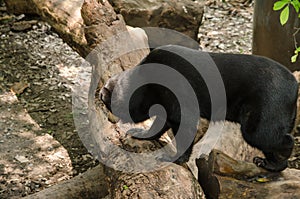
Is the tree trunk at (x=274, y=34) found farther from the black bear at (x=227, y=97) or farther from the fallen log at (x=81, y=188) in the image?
the fallen log at (x=81, y=188)

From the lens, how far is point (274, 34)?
5.07 m

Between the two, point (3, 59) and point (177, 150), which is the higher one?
point (177, 150)

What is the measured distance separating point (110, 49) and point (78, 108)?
1.67 m

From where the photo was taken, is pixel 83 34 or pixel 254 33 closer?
pixel 83 34

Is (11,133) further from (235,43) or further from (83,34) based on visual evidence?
(235,43)

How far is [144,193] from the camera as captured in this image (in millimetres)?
2736

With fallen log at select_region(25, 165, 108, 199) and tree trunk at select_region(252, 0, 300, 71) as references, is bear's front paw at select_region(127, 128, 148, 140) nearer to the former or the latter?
fallen log at select_region(25, 165, 108, 199)

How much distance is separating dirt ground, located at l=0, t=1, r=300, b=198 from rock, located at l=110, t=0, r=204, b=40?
0.89 meters

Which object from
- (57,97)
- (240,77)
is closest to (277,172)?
(240,77)

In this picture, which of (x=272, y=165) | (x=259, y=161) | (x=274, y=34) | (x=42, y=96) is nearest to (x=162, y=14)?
(x=274, y=34)

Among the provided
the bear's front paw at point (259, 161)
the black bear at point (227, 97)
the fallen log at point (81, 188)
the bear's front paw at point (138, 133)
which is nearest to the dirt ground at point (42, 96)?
the fallen log at point (81, 188)

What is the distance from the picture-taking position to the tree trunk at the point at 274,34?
4941mm

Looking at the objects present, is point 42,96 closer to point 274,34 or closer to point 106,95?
point 106,95

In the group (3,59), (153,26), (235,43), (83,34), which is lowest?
(3,59)
